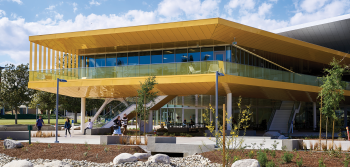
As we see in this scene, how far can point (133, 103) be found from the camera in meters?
29.6

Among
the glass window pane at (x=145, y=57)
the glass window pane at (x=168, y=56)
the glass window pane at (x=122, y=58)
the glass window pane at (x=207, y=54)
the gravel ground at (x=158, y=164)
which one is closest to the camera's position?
the gravel ground at (x=158, y=164)

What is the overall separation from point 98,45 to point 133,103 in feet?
19.7

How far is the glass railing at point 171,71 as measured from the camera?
22.7 metres

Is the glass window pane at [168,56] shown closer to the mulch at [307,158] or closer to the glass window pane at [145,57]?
the glass window pane at [145,57]

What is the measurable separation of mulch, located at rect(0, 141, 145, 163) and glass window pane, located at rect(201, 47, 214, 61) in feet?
37.7

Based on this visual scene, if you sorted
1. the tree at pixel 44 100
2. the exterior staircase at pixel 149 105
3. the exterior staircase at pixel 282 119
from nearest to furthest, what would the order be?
1. the exterior staircase at pixel 149 105
2. the exterior staircase at pixel 282 119
3. the tree at pixel 44 100

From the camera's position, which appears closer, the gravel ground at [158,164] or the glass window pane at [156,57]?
the gravel ground at [158,164]

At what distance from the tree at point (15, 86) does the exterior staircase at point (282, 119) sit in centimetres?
3895

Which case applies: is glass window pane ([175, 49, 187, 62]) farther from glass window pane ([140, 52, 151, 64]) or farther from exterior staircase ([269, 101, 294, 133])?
exterior staircase ([269, 101, 294, 133])

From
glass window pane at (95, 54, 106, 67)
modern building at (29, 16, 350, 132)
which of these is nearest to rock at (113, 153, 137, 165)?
modern building at (29, 16, 350, 132)

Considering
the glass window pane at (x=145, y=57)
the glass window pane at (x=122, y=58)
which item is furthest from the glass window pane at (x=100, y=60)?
the glass window pane at (x=145, y=57)

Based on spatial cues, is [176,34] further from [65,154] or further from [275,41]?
[65,154]

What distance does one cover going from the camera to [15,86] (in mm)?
53281

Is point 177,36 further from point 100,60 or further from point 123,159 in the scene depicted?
point 123,159
